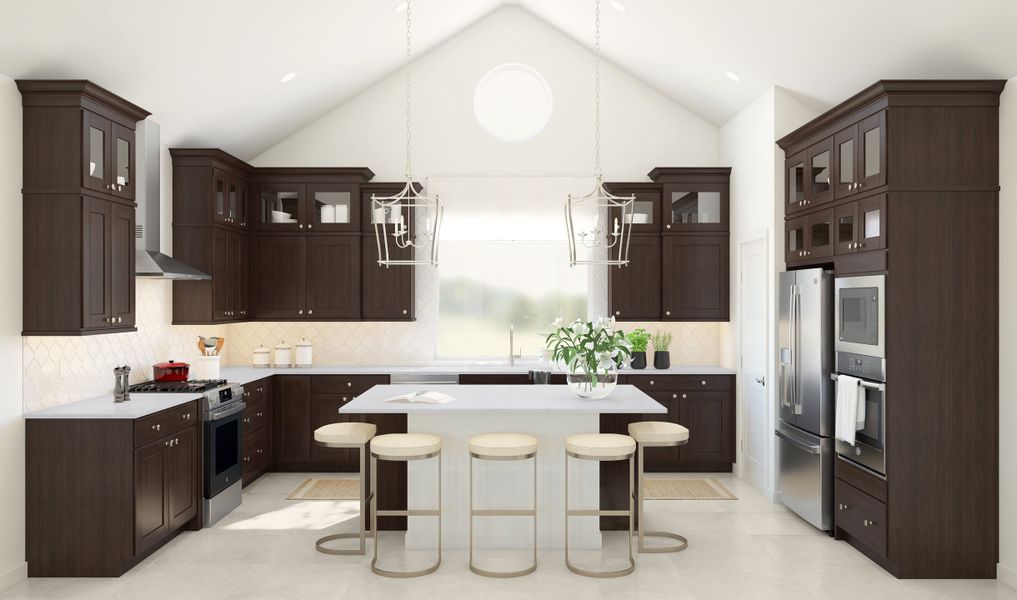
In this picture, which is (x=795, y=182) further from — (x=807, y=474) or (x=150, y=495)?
(x=150, y=495)

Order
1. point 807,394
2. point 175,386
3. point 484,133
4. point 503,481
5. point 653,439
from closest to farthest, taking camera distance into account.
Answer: point 653,439 → point 503,481 → point 807,394 → point 175,386 → point 484,133

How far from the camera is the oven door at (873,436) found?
432cm

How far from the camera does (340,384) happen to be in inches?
269

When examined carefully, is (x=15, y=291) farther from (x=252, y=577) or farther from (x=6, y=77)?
(x=252, y=577)

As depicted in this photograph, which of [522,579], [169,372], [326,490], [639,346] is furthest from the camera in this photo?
[639,346]

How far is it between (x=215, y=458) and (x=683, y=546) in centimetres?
347

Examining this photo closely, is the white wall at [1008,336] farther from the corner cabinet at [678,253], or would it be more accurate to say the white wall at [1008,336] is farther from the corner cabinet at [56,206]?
the corner cabinet at [56,206]

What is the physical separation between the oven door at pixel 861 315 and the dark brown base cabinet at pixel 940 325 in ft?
0.20

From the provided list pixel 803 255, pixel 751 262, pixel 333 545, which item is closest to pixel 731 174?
pixel 751 262

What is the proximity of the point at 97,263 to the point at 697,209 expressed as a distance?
533cm

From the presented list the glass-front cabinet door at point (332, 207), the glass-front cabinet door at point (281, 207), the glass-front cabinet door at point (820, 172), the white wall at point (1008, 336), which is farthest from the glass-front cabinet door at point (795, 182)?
the glass-front cabinet door at point (281, 207)

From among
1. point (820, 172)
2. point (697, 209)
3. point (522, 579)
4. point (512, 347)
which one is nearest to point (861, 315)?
point (820, 172)

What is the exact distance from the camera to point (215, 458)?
17.3 ft

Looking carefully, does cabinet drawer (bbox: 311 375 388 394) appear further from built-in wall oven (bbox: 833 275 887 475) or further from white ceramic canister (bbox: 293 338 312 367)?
built-in wall oven (bbox: 833 275 887 475)
